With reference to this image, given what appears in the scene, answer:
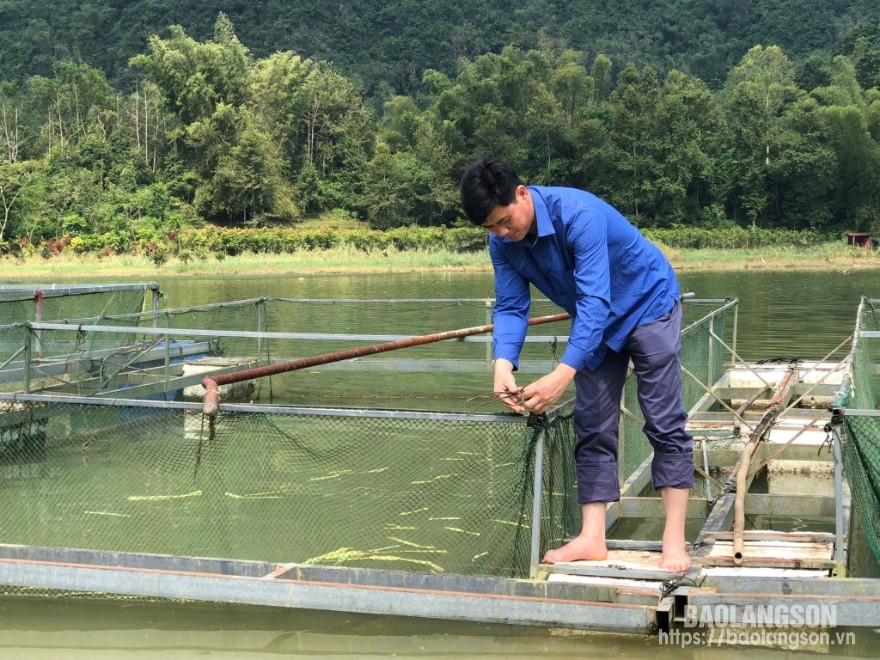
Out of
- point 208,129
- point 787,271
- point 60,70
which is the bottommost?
point 787,271

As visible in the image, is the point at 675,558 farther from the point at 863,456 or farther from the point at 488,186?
the point at 488,186

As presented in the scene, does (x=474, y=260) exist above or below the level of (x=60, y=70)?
below

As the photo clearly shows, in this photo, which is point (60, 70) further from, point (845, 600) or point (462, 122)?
point (845, 600)

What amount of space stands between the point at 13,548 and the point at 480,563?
7.10 feet

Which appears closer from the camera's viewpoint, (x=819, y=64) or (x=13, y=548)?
(x=13, y=548)

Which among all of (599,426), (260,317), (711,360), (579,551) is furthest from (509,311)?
(260,317)

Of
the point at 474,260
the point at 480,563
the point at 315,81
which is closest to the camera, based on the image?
the point at 480,563

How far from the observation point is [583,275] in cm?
435

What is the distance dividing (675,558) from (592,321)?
1.16m

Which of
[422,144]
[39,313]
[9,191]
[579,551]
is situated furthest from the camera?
[422,144]

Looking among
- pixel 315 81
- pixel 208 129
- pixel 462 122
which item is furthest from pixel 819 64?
pixel 208 129

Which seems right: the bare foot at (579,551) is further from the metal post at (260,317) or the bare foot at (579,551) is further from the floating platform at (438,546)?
the metal post at (260,317)

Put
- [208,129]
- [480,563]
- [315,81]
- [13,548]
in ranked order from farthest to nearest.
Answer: [315,81] < [208,129] < [480,563] < [13,548]

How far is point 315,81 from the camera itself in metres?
82.3
